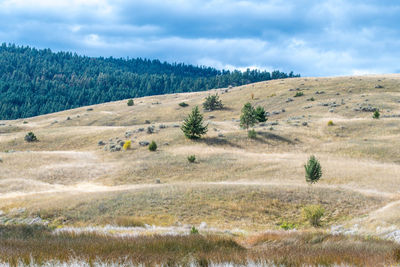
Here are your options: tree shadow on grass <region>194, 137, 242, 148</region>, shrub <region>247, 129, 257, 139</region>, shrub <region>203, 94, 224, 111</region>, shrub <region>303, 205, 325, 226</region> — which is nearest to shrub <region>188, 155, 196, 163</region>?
tree shadow on grass <region>194, 137, 242, 148</region>

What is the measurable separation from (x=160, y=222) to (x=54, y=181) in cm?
2320

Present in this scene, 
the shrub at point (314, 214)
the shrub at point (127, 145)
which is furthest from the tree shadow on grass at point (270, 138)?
the shrub at point (314, 214)

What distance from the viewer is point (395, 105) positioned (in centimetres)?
7294

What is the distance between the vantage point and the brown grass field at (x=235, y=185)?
6980 mm

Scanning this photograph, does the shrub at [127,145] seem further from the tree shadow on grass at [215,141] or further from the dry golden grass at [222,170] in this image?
the tree shadow on grass at [215,141]

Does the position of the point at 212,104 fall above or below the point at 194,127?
above

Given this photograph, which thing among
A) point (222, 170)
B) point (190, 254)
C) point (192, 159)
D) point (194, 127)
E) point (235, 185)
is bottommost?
point (222, 170)

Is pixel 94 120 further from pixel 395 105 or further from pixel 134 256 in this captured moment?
pixel 134 256

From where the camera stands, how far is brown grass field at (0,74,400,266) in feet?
22.9

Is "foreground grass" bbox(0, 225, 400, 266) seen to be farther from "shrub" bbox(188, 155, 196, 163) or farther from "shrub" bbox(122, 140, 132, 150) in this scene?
"shrub" bbox(122, 140, 132, 150)

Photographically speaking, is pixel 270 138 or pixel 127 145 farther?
pixel 270 138

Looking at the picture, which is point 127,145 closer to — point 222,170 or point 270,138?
point 222,170

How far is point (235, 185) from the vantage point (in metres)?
25.6

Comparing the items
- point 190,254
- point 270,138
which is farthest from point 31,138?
point 190,254
